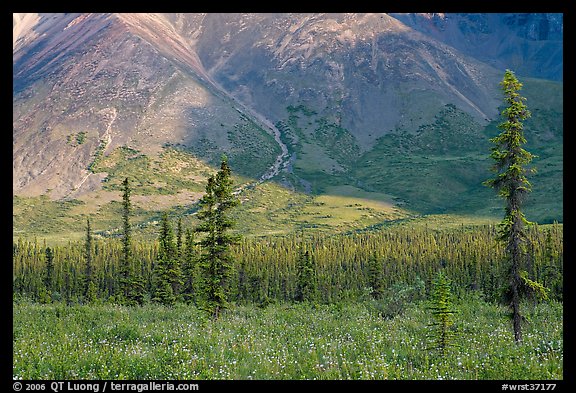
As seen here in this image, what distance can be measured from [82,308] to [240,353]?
39.4 ft

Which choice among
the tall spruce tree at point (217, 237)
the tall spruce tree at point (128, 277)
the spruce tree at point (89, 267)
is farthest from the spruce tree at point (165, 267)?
the tall spruce tree at point (217, 237)

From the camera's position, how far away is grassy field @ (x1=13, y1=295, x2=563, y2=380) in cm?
1405

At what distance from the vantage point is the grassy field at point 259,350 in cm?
1405

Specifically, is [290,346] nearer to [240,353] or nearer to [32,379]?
[240,353]

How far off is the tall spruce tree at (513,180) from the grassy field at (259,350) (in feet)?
8.23

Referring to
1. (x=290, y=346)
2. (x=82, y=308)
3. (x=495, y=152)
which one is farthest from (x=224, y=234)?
(x=495, y=152)

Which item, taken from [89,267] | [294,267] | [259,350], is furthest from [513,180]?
[294,267]

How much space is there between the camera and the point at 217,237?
2900 centimetres

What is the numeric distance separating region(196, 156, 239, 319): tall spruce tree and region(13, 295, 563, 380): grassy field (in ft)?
15.7

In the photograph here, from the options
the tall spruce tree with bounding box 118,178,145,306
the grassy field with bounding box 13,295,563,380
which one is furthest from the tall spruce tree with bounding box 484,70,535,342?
the tall spruce tree with bounding box 118,178,145,306

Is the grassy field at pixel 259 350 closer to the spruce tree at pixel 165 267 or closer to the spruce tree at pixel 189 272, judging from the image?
the spruce tree at pixel 165 267

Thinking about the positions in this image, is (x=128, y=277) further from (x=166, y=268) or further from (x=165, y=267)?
(x=166, y=268)
